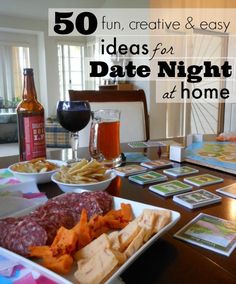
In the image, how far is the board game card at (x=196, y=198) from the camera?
1.89ft

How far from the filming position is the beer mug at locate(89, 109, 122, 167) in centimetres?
93

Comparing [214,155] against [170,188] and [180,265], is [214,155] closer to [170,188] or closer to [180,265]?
[170,188]

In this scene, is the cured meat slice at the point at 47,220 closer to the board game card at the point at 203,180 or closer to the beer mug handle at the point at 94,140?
the board game card at the point at 203,180

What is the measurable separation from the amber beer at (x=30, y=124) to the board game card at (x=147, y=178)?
29 cm

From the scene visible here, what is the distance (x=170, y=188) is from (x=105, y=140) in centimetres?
34

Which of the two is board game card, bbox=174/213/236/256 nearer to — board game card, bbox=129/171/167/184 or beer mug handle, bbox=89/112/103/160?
board game card, bbox=129/171/167/184

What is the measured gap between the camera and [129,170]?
0.84m

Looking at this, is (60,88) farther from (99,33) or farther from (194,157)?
(194,157)

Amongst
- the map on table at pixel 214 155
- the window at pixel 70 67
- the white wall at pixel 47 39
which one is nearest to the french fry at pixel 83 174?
the map on table at pixel 214 155

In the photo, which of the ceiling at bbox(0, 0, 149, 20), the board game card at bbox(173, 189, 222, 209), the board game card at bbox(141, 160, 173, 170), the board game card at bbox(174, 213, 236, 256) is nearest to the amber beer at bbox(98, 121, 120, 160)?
the board game card at bbox(141, 160, 173, 170)

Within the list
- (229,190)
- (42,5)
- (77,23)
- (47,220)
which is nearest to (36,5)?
(42,5)

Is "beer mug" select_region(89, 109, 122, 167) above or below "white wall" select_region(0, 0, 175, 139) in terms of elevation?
below

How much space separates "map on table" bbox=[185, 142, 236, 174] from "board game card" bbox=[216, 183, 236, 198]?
12 centimetres

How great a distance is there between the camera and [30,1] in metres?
4.25
